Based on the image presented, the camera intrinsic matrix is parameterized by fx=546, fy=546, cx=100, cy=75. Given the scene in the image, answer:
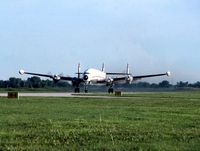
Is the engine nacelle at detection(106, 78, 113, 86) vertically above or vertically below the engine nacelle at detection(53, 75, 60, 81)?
below

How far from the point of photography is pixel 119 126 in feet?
68.1

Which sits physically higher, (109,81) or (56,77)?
(56,77)

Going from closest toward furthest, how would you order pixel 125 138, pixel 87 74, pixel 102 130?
pixel 125 138 → pixel 102 130 → pixel 87 74

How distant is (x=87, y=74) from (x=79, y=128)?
3517 inches

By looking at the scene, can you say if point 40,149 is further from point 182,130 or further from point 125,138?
point 182,130

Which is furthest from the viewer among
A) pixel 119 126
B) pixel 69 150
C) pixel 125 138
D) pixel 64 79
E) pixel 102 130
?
pixel 64 79

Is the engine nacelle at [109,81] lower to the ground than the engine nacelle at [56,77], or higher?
lower

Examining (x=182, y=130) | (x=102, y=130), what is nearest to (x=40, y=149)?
(x=102, y=130)

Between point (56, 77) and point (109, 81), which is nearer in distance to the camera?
point (56, 77)

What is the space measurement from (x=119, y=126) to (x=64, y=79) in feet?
317

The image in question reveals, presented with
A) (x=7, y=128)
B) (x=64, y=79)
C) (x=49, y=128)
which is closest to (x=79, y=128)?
(x=49, y=128)

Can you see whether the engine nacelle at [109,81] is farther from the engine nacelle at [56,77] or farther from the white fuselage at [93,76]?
the engine nacelle at [56,77]

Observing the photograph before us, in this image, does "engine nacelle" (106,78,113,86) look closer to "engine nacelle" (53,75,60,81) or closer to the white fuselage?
the white fuselage

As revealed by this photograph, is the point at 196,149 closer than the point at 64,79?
Yes
